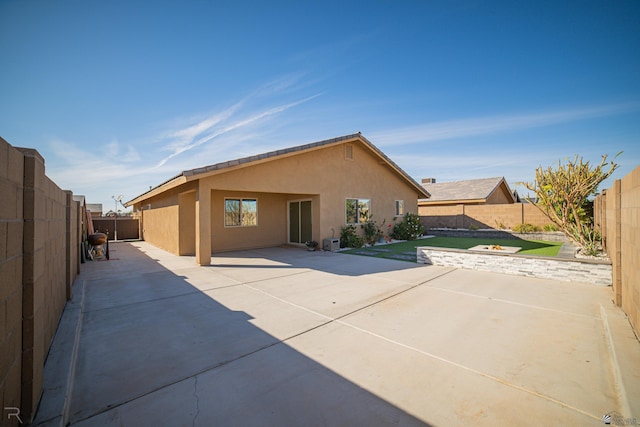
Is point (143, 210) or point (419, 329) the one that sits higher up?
point (143, 210)

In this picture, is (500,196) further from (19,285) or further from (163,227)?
(19,285)

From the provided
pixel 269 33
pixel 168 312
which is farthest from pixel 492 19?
pixel 168 312

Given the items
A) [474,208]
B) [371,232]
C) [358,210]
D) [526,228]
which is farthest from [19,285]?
[474,208]

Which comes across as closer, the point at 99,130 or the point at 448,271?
the point at 448,271

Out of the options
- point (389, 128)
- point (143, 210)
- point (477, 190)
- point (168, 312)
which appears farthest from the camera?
point (477, 190)

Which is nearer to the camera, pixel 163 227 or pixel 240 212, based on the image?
pixel 240 212

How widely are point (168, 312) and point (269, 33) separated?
8758 mm

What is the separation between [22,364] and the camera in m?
2.25

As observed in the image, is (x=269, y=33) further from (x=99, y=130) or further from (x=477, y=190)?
(x=477, y=190)

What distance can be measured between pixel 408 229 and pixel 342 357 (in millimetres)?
14582

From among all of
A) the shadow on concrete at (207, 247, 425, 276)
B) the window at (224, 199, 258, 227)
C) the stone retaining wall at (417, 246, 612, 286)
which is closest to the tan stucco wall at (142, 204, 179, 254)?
the window at (224, 199, 258, 227)

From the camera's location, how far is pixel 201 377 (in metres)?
3.02

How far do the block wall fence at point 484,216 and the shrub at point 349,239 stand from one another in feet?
31.8

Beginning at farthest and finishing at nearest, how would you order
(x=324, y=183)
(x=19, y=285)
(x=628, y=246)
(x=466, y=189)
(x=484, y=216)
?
(x=466, y=189) → (x=484, y=216) → (x=324, y=183) → (x=628, y=246) → (x=19, y=285)
